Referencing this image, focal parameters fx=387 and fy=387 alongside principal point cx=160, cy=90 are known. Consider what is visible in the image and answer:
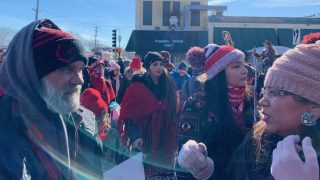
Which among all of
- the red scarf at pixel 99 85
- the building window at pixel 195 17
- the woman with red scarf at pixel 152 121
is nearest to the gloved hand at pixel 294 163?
the woman with red scarf at pixel 152 121

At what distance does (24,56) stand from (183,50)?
2452 cm

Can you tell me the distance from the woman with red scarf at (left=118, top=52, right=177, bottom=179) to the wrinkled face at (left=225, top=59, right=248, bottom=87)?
1874mm

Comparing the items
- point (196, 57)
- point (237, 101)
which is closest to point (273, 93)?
point (237, 101)

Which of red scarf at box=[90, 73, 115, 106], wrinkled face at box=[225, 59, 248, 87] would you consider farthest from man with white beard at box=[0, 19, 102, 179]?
red scarf at box=[90, 73, 115, 106]

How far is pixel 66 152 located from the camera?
223 centimetres

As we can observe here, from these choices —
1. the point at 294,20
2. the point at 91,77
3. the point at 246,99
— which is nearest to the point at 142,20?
the point at 294,20

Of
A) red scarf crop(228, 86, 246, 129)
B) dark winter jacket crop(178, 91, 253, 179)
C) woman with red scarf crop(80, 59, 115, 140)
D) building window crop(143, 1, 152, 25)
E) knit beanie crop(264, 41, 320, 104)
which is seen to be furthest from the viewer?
building window crop(143, 1, 152, 25)

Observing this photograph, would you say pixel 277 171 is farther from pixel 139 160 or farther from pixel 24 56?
pixel 24 56

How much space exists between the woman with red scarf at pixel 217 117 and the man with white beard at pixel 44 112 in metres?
A: 0.66

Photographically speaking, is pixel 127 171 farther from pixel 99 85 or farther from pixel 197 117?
pixel 99 85

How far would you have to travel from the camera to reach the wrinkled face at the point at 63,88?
2.26m

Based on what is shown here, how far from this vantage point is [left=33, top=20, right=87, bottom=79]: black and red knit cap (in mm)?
2244

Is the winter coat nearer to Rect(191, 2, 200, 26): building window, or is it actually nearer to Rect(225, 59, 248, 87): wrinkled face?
Rect(225, 59, 248, 87): wrinkled face

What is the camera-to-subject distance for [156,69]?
→ 18.0ft
